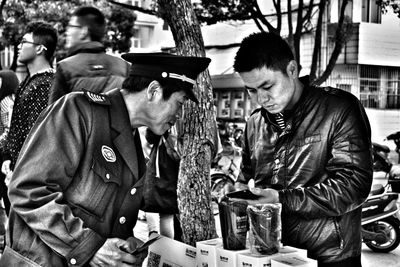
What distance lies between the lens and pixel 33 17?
20.7 metres

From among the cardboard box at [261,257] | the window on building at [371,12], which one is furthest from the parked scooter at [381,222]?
the cardboard box at [261,257]

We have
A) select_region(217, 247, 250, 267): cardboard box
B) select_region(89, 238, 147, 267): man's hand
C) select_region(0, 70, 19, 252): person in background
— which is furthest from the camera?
select_region(0, 70, 19, 252): person in background

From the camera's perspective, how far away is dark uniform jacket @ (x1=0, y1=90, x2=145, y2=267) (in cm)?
233

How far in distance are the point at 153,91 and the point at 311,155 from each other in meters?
0.88

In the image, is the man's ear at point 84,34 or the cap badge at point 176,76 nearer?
the cap badge at point 176,76

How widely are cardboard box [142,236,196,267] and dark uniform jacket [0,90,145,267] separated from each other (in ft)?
1.23

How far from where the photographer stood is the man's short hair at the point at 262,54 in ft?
9.88

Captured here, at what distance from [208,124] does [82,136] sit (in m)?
1.77

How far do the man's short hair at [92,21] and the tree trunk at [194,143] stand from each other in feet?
2.06

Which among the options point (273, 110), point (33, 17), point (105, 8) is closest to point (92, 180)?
point (273, 110)

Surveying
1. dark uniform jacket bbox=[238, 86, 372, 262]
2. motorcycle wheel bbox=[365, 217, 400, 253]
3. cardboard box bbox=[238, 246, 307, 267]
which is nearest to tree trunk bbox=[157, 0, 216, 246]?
dark uniform jacket bbox=[238, 86, 372, 262]

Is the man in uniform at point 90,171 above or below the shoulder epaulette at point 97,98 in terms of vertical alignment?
below

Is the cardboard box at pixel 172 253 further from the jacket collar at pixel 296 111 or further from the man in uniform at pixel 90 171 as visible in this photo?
the jacket collar at pixel 296 111

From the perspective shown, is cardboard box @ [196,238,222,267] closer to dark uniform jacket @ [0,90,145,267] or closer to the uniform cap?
dark uniform jacket @ [0,90,145,267]
